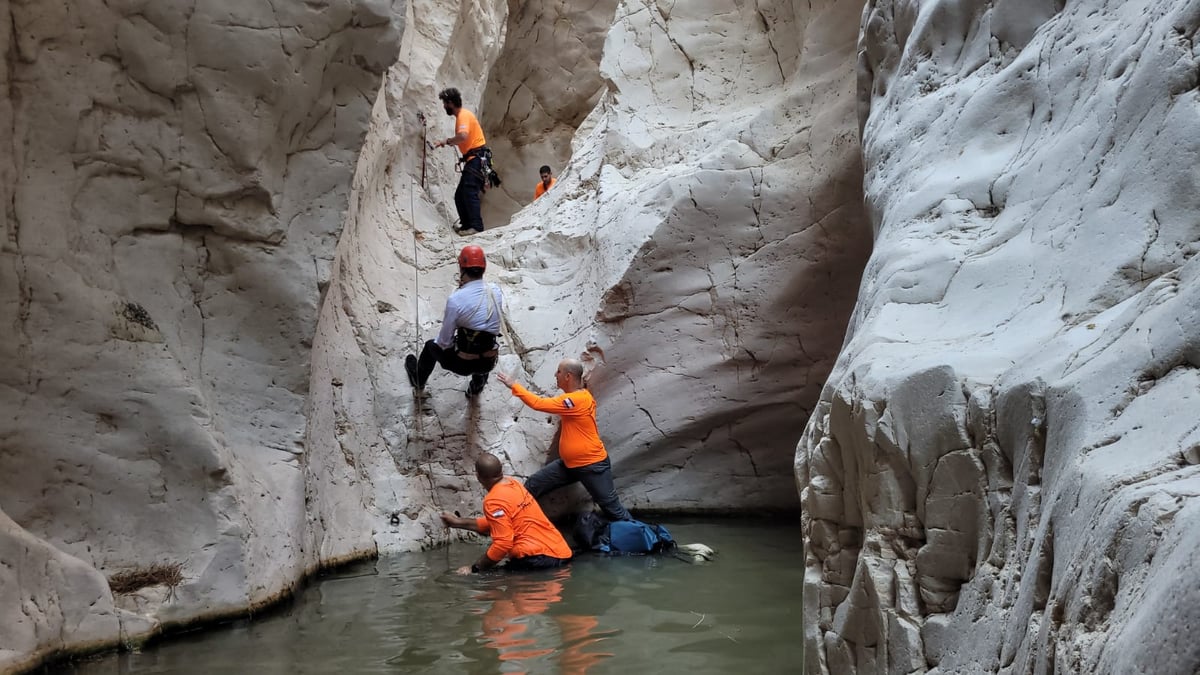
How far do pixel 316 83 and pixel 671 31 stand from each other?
4415 mm

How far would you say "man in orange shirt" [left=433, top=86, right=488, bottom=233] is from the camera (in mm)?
9242

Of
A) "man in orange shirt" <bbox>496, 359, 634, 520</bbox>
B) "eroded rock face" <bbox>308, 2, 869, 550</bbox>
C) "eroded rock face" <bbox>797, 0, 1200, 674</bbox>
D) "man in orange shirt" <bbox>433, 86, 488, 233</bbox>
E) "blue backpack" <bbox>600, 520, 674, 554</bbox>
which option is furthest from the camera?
"man in orange shirt" <bbox>433, 86, 488, 233</bbox>

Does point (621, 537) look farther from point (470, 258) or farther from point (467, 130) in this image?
point (467, 130)

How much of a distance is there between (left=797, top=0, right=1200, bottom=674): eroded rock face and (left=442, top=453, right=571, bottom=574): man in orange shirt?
259 centimetres

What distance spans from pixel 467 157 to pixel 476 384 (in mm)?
2916

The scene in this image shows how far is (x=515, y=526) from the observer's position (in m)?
6.15

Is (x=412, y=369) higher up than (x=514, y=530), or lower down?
higher up

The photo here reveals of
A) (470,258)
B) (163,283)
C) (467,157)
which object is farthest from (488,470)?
(467,157)

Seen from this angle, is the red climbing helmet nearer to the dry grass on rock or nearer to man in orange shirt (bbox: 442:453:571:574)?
man in orange shirt (bbox: 442:453:571:574)

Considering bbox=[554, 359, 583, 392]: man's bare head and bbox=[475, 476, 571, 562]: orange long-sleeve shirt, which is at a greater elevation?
bbox=[554, 359, 583, 392]: man's bare head

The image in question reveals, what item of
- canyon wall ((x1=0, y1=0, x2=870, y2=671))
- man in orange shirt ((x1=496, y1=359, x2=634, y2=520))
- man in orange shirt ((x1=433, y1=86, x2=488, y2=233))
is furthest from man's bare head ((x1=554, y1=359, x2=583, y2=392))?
man in orange shirt ((x1=433, y1=86, x2=488, y2=233))

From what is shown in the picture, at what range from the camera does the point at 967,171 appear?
3703 millimetres

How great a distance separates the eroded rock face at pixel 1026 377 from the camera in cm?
184

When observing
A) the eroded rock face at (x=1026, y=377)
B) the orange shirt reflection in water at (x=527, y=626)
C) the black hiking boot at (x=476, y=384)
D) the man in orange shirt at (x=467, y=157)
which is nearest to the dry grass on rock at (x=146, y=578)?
the orange shirt reflection in water at (x=527, y=626)
